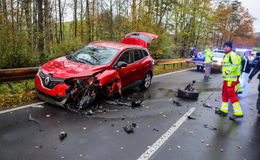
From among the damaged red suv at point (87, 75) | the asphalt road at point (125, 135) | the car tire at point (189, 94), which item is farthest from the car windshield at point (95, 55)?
the car tire at point (189, 94)

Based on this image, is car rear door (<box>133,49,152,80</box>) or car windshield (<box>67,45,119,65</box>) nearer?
car windshield (<box>67,45,119,65</box>)

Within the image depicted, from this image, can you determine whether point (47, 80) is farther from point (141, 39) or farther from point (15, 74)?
point (141, 39)

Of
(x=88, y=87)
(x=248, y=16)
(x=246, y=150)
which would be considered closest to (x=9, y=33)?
(x=88, y=87)

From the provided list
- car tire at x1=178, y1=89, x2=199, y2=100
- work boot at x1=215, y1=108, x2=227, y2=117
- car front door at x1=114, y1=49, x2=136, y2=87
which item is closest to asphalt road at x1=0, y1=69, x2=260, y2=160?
work boot at x1=215, y1=108, x2=227, y2=117

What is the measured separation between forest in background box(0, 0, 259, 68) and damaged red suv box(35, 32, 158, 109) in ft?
10.2

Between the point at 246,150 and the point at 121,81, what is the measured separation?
3740 millimetres

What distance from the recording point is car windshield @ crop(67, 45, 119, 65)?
5.62 metres

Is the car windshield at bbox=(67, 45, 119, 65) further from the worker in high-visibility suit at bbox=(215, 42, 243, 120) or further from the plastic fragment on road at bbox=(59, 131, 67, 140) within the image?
the worker in high-visibility suit at bbox=(215, 42, 243, 120)

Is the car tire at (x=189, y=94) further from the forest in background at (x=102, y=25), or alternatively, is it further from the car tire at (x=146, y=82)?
the forest in background at (x=102, y=25)

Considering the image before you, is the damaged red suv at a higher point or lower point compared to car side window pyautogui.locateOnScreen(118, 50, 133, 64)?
lower

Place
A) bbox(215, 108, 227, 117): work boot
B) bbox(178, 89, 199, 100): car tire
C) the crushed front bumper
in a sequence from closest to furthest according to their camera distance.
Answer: the crushed front bumper → bbox(215, 108, 227, 117): work boot → bbox(178, 89, 199, 100): car tire

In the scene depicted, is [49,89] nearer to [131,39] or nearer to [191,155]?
[191,155]

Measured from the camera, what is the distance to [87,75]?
483 centimetres

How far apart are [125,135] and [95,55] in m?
3.05
